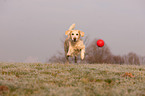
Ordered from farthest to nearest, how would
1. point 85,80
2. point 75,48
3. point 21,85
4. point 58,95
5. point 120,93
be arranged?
1. point 75,48
2. point 85,80
3. point 21,85
4. point 120,93
5. point 58,95

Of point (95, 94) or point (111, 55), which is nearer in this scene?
point (95, 94)

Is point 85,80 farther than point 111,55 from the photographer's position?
No

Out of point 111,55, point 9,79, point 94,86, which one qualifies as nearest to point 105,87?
point 94,86

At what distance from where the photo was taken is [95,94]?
6.65m

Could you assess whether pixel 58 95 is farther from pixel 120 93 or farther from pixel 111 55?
pixel 111 55

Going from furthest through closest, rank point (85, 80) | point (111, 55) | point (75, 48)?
point (111, 55)
point (75, 48)
point (85, 80)

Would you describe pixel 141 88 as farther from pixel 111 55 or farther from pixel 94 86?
pixel 111 55

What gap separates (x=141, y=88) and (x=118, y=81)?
3.59 feet

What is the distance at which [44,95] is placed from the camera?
6.16 metres

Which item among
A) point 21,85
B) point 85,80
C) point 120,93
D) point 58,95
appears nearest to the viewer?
point 58,95

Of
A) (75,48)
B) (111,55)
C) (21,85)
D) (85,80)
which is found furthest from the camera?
(111,55)

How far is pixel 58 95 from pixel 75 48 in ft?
23.8

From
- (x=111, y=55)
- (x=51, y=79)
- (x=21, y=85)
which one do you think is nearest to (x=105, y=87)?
(x=51, y=79)

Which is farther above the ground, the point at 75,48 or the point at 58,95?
the point at 75,48
